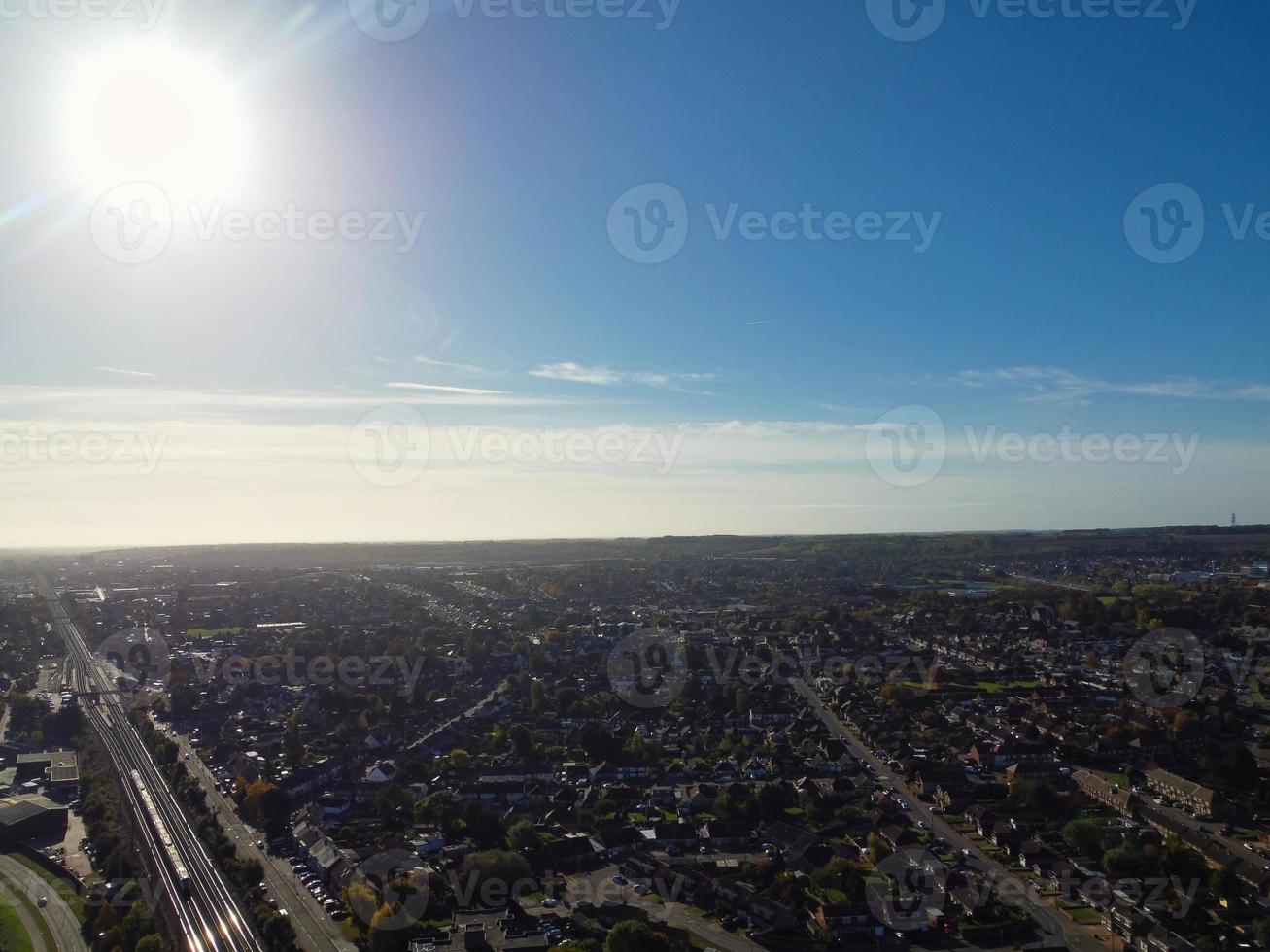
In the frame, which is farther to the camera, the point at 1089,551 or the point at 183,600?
the point at 1089,551

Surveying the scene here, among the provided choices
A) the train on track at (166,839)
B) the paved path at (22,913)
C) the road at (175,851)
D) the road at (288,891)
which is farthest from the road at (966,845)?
the paved path at (22,913)

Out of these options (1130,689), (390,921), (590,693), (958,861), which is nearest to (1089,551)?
(1130,689)

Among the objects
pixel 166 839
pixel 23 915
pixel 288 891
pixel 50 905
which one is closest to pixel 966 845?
pixel 288 891

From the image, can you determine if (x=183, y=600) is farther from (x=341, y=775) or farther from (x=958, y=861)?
(x=958, y=861)

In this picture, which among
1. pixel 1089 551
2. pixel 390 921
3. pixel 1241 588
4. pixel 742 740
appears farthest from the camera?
pixel 1089 551

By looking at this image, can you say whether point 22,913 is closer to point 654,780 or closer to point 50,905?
point 50,905

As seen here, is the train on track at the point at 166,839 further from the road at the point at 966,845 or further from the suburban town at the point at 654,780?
the road at the point at 966,845
